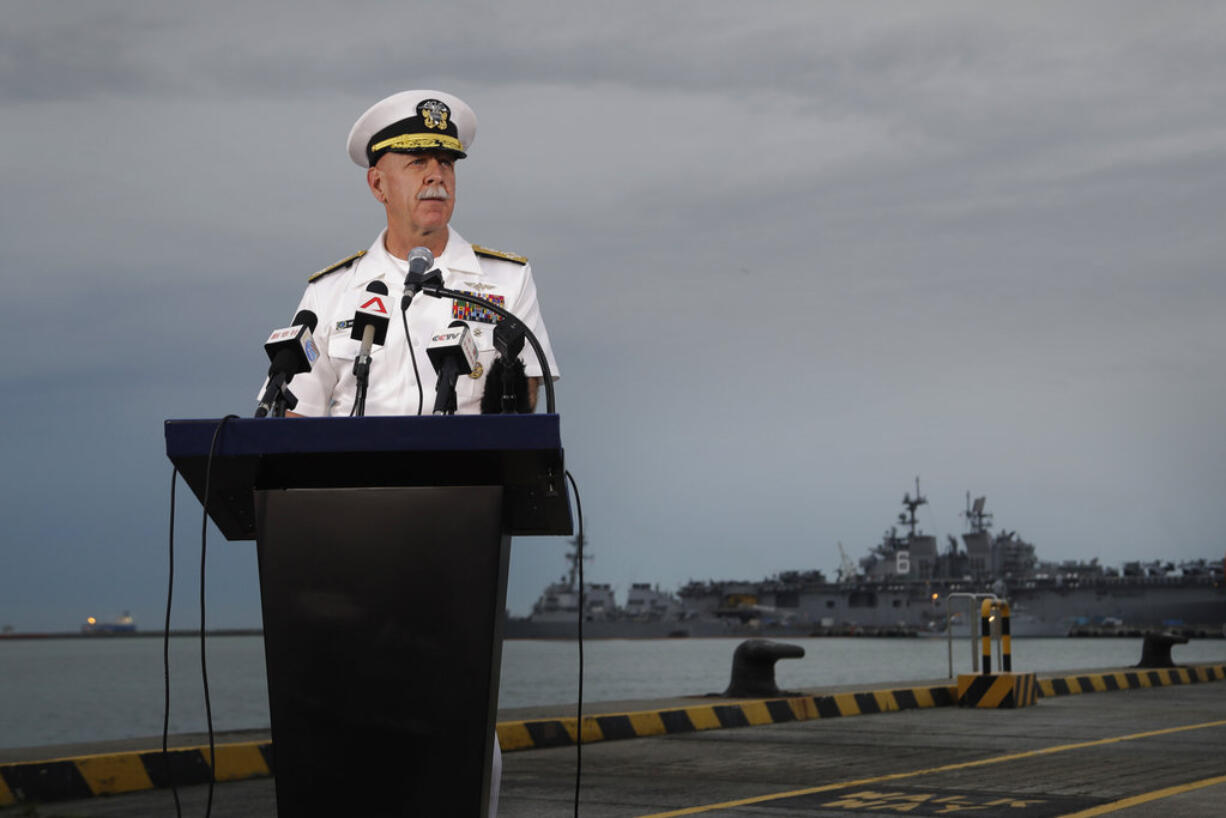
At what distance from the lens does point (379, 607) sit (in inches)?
93.2

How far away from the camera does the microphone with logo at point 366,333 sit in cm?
263

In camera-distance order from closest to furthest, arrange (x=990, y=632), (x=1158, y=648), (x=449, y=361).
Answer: (x=449, y=361) → (x=990, y=632) → (x=1158, y=648)

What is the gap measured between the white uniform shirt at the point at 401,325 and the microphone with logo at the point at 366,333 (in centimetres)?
8

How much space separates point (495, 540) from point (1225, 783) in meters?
5.22

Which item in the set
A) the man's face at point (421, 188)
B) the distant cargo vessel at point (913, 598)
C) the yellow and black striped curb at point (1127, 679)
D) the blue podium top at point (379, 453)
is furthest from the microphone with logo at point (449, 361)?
the distant cargo vessel at point (913, 598)

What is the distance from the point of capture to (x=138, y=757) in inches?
272

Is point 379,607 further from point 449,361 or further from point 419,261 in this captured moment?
point 419,261

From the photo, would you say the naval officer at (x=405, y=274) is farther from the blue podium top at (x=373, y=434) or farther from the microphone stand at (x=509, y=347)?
the blue podium top at (x=373, y=434)

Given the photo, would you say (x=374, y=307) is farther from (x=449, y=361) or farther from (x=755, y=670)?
(x=755, y=670)

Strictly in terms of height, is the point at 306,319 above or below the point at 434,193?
below

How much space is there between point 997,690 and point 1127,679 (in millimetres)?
3656

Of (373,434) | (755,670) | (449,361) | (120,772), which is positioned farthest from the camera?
(755,670)

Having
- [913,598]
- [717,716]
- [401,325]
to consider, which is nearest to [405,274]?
[401,325]

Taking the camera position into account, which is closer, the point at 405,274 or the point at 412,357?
the point at 412,357
